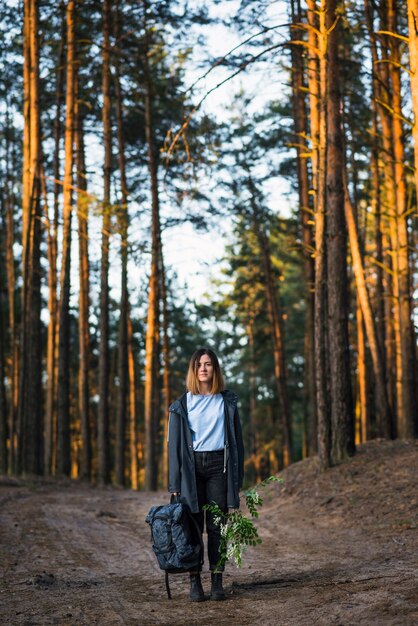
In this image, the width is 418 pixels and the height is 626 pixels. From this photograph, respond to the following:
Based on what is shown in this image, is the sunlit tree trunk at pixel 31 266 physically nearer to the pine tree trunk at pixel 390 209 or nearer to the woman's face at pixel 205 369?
the pine tree trunk at pixel 390 209

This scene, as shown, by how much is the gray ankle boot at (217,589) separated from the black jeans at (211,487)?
0.37 feet

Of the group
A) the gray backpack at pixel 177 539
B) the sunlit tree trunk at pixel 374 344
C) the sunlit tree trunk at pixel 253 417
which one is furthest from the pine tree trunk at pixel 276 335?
the gray backpack at pixel 177 539

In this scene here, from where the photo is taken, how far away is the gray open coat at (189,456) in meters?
6.22

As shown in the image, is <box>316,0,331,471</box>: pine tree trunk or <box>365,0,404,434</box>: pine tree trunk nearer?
Result: <box>316,0,331,471</box>: pine tree trunk

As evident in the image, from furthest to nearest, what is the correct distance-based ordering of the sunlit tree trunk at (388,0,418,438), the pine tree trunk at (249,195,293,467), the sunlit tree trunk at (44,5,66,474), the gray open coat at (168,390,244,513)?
the pine tree trunk at (249,195,293,467) → the sunlit tree trunk at (44,5,66,474) → the sunlit tree trunk at (388,0,418,438) → the gray open coat at (168,390,244,513)

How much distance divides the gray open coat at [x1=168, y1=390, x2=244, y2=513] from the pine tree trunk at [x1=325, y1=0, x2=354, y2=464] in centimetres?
679

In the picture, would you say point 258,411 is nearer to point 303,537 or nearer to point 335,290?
point 335,290

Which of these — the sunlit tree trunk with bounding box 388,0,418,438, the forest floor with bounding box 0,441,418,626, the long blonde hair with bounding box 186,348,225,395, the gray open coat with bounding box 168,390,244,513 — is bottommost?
the forest floor with bounding box 0,441,418,626

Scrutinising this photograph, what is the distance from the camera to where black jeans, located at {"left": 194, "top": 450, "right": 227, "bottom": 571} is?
6.25 m

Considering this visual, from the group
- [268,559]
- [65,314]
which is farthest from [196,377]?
[65,314]

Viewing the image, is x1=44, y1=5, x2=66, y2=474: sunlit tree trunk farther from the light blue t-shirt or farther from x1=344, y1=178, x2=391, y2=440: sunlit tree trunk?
the light blue t-shirt

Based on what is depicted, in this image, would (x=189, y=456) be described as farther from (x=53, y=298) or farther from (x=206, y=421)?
(x=53, y=298)

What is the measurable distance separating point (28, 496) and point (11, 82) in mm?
14763

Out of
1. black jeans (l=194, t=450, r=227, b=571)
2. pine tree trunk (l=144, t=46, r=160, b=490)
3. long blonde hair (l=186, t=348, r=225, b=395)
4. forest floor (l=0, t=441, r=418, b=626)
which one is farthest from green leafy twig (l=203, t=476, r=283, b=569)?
pine tree trunk (l=144, t=46, r=160, b=490)
